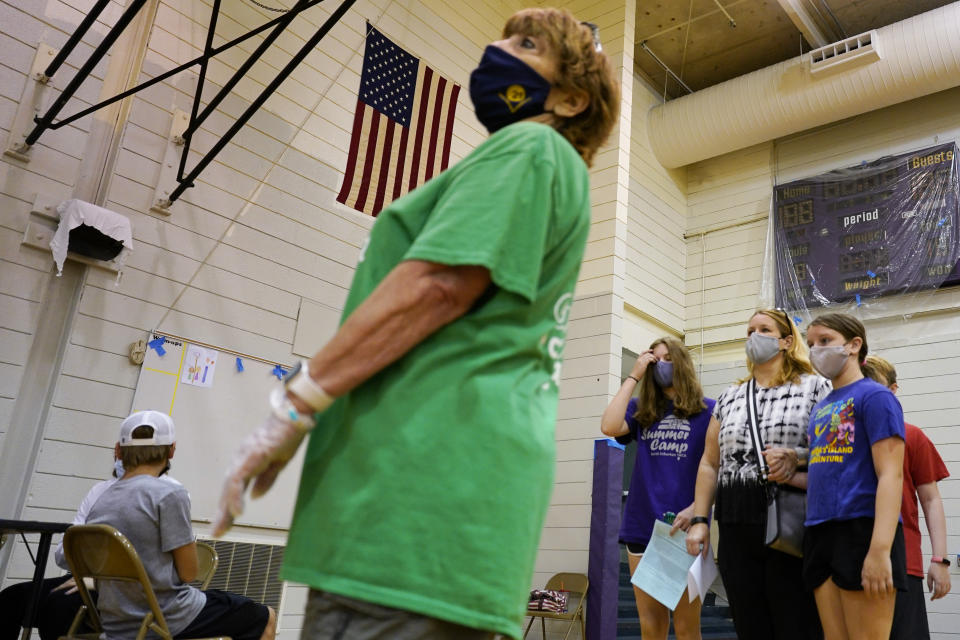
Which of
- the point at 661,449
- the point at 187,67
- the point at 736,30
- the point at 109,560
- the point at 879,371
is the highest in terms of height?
the point at 736,30

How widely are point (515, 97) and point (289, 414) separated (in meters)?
0.63

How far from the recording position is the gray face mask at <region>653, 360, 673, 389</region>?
3.80 metres

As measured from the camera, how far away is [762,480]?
2.87 meters

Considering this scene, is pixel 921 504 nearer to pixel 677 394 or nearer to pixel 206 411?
pixel 677 394

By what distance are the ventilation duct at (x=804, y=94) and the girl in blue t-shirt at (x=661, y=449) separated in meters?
5.61

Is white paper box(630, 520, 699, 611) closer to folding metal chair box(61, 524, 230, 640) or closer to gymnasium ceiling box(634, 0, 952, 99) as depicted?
folding metal chair box(61, 524, 230, 640)

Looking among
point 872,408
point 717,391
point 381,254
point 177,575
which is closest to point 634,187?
point 717,391

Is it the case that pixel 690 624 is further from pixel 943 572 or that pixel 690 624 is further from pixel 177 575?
pixel 177 575

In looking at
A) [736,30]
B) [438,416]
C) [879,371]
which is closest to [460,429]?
[438,416]

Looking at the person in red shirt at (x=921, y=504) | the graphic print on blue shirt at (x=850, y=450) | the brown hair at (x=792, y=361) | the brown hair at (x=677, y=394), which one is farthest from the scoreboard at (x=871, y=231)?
the graphic print on blue shirt at (x=850, y=450)

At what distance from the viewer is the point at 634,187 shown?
911 centimetres

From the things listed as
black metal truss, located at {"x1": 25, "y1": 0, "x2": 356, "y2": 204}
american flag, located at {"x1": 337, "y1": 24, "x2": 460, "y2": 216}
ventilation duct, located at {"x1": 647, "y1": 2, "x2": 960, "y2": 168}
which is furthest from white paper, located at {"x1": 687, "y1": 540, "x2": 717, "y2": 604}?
ventilation duct, located at {"x1": 647, "y1": 2, "x2": 960, "y2": 168}

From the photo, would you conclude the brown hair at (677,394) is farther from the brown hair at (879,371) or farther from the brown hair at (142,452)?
the brown hair at (142,452)

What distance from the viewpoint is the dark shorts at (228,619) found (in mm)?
2732
